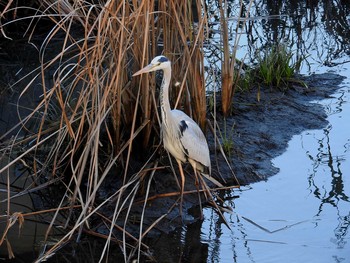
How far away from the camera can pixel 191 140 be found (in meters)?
4.42

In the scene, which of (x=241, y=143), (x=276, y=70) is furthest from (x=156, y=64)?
(x=276, y=70)

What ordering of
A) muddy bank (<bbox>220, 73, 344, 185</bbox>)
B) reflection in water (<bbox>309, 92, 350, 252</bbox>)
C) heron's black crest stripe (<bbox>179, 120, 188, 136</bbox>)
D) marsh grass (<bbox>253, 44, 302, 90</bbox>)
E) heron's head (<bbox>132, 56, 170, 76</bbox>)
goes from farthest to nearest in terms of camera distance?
marsh grass (<bbox>253, 44, 302, 90</bbox>) < muddy bank (<bbox>220, 73, 344, 185</bbox>) < reflection in water (<bbox>309, 92, 350, 252</bbox>) < heron's black crest stripe (<bbox>179, 120, 188, 136</bbox>) < heron's head (<bbox>132, 56, 170, 76</bbox>)

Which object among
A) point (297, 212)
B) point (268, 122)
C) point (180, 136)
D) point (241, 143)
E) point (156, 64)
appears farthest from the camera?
point (268, 122)

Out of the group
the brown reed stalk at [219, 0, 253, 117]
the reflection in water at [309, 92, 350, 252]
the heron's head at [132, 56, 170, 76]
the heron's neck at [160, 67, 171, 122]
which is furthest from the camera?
the brown reed stalk at [219, 0, 253, 117]

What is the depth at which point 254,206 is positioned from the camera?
4.79 m

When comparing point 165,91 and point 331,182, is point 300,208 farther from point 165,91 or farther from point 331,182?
point 165,91

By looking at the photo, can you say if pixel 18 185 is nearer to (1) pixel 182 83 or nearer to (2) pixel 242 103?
(1) pixel 182 83

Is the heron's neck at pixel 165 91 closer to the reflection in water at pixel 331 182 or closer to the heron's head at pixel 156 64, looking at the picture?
the heron's head at pixel 156 64

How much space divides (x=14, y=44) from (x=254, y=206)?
4.13 m

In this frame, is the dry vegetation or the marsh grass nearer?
the dry vegetation

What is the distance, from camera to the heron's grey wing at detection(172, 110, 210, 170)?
4395 mm

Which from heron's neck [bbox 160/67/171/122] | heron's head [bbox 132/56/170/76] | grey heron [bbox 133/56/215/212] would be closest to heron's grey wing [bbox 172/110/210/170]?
grey heron [bbox 133/56/215/212]

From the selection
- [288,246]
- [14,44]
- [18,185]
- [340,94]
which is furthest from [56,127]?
[14,44]

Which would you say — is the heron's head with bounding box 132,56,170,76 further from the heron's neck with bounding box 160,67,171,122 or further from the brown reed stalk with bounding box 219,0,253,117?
the brown reed stalk with bounding box 219,0,253,117
